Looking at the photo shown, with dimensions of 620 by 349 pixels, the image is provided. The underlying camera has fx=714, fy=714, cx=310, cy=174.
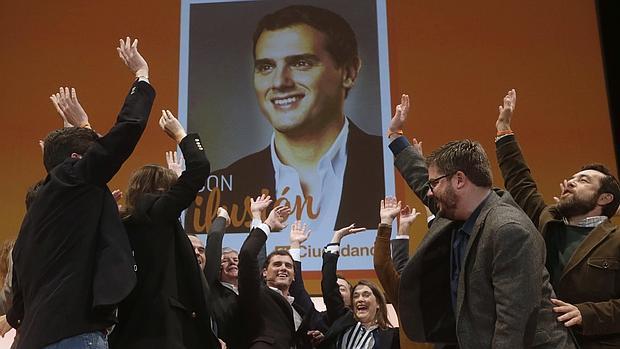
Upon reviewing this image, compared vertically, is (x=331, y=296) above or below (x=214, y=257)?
below

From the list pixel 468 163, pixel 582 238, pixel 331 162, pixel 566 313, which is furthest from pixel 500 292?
pixel 331 162

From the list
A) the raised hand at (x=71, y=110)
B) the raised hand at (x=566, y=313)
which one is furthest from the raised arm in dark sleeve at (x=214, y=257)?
the raised hand at (x=566, y=313)

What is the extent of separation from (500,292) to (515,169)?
1.19m

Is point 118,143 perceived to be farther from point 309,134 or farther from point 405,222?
point 309,134

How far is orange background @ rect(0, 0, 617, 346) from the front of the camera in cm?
552

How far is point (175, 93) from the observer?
5746 mm

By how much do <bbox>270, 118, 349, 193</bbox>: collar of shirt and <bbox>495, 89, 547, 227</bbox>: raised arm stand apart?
2375 mm

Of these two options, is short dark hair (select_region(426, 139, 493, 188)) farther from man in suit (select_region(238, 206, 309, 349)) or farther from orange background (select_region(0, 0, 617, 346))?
orange background (select_region(0, 0, 617, 346))

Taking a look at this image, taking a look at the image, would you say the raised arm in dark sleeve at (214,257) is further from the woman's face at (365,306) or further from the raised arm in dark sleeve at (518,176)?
the raised arm in dark sleeve at (518,176)

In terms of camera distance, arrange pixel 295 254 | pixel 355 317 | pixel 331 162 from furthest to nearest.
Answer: pixel 331 162
pixel 295 254
pixel 355 317

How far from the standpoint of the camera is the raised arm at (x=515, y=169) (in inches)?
123

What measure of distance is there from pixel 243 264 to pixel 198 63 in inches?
125

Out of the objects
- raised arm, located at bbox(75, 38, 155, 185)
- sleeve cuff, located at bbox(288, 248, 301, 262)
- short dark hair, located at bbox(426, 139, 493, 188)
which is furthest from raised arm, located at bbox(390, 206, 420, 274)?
raised arm, located at bbox(75, 38, 155, 185)

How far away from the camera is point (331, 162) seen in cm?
549
